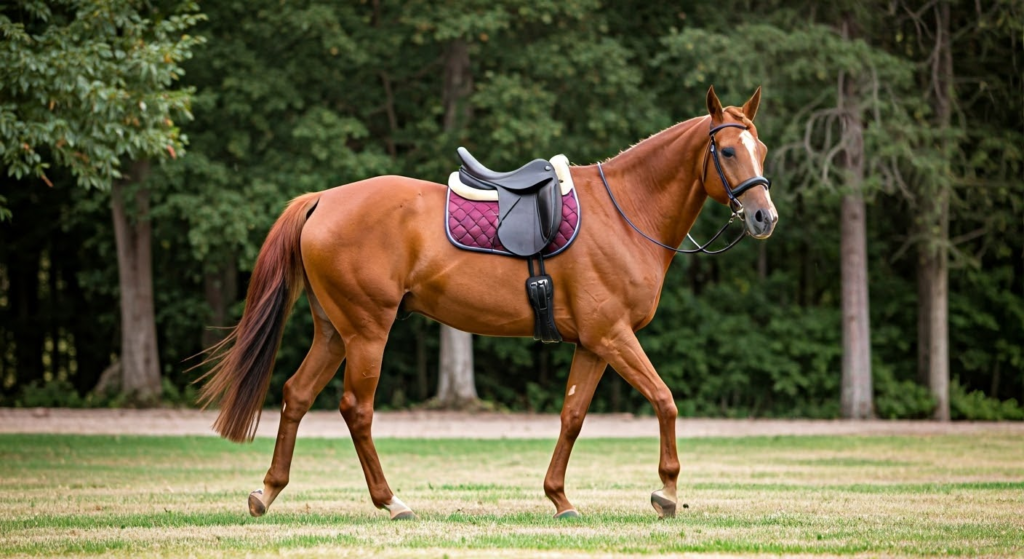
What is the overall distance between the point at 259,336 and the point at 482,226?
68.7 inches

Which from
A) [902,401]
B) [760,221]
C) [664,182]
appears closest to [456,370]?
[902,401]

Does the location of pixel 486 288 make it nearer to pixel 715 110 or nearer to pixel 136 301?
pixel 715 110

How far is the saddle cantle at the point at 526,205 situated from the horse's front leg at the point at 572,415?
0.84 metres

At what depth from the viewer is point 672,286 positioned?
28125mm

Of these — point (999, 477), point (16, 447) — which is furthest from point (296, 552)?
point (16, 447)

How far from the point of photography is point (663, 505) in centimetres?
822

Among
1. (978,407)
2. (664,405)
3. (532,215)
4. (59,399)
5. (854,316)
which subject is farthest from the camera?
(59,399)

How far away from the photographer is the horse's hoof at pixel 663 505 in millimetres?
8195

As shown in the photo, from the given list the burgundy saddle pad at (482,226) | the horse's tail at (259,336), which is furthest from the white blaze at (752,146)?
the horse's tail at (259,336)

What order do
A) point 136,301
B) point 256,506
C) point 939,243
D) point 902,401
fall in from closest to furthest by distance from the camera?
point 256,506
point 939,243
point 902,401
point 136,301

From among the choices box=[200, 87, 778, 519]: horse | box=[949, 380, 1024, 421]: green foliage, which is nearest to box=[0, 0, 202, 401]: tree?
box=[200, 87, 778, 519]: horse

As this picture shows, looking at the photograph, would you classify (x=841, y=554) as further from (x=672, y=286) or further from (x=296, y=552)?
(x=672, y=286)

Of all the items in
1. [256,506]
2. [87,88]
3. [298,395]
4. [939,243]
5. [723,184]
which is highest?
[87,88]

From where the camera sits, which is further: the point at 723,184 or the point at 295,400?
the point at 295,400
